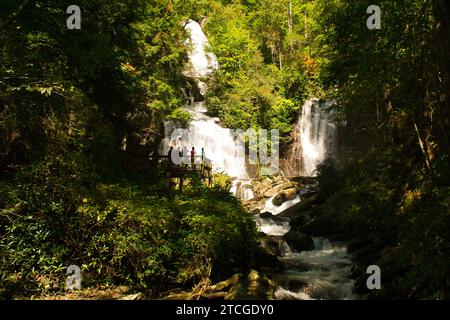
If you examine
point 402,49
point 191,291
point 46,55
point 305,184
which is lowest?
point 191,291

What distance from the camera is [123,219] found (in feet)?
34.6

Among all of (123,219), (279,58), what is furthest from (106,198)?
(279,58)

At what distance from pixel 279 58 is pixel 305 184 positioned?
2075 cm

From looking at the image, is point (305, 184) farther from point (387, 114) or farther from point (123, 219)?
point (123, 219)

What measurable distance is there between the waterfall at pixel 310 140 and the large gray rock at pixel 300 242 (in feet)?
60.9

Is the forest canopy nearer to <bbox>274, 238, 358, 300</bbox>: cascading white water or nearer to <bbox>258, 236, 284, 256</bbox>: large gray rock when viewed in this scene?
<bbox>274, 238, 358, 300</bbox>: cascading white water

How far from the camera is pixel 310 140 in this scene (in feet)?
117

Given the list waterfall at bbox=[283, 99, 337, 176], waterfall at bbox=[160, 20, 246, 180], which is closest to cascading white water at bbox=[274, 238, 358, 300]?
waterfall at bbox=[160, 20, 246, 180]

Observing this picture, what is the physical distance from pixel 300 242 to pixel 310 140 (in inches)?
827

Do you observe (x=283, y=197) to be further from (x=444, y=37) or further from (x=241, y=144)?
(x=444, y=37)

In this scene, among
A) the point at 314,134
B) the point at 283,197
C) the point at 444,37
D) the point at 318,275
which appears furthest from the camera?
the point at 314,134

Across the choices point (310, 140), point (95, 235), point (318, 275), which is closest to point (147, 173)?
point (95, 235)

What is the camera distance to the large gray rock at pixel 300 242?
15828mm

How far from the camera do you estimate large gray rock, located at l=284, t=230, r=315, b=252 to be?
623 inches
